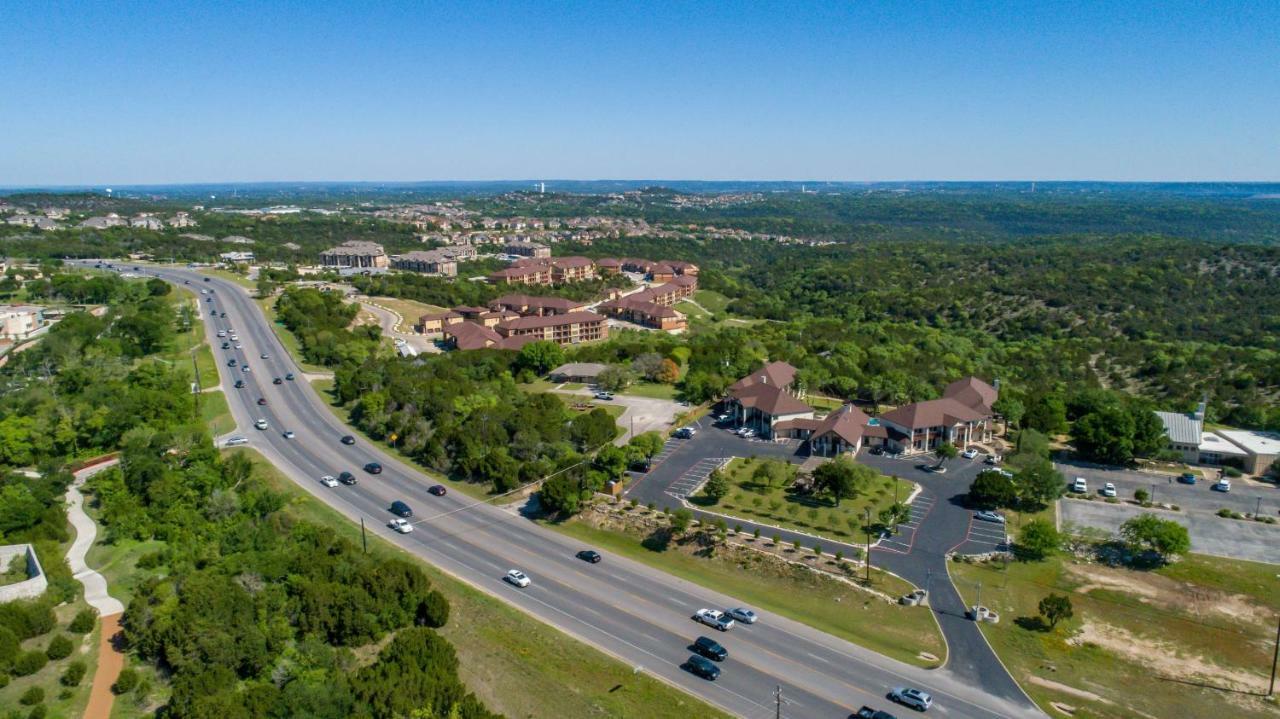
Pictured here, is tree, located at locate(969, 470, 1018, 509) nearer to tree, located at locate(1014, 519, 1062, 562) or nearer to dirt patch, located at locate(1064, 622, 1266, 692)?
tree, located at locate(1014, 519, 1062, 562)

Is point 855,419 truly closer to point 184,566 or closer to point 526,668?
point 526,668

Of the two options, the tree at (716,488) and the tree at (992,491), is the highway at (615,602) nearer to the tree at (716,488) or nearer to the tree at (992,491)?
the tree at (716,488)

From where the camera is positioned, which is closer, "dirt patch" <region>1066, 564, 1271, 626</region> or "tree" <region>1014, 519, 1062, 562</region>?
"dirt patch" <region>1066, 564, 1271, 626</region>

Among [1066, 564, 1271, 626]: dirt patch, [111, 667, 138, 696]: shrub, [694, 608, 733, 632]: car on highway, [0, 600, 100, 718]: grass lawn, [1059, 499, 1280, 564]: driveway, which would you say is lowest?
[0, 600, 100, 718]: grass lawn

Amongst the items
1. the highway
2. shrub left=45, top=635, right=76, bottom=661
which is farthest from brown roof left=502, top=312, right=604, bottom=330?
shrub left=45, top=635, right=76, bottom=661

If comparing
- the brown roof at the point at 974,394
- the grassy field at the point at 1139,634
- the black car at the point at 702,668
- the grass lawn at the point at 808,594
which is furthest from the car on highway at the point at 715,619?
the brown roof at the point at 974,394
